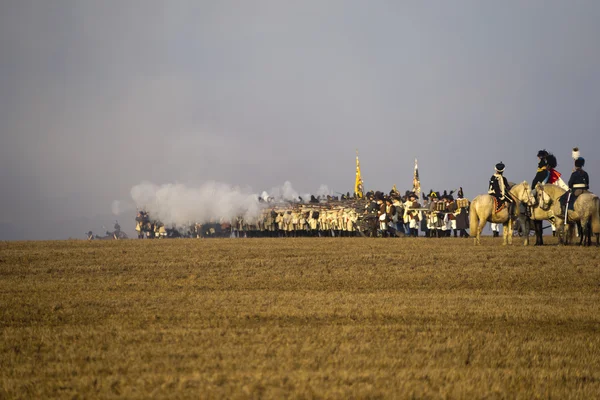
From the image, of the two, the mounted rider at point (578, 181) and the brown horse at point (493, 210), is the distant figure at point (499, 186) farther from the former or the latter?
the mounted rider at point (578, 181)

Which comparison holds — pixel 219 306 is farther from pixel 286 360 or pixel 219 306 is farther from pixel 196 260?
pixel 196 260

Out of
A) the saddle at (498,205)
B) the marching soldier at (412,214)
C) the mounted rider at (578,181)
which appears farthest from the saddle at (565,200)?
the marching soldier at (412,214)

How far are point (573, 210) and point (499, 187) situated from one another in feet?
7.90

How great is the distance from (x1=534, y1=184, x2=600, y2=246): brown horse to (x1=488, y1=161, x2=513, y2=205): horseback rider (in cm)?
108

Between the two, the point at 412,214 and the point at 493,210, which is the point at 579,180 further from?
the point at 412,214

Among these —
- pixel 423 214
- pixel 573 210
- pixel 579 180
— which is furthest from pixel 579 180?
pixel 423 214

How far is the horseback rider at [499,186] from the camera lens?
23.7 metres

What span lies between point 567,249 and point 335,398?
54.0 ft

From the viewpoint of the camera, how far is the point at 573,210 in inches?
885

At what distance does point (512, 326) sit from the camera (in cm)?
1055

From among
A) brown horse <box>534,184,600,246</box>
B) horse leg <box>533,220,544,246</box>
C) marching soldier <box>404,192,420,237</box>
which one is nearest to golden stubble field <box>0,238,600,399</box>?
brown horse <box>534,184,600,246</box>

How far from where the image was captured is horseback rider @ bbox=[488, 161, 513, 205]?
23719 mm

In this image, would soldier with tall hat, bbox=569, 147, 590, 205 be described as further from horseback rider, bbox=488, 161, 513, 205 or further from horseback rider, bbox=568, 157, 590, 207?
horseback rider, bbox=488, 161, 513, 205

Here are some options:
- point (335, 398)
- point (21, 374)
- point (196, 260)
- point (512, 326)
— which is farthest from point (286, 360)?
point (196, 260)
